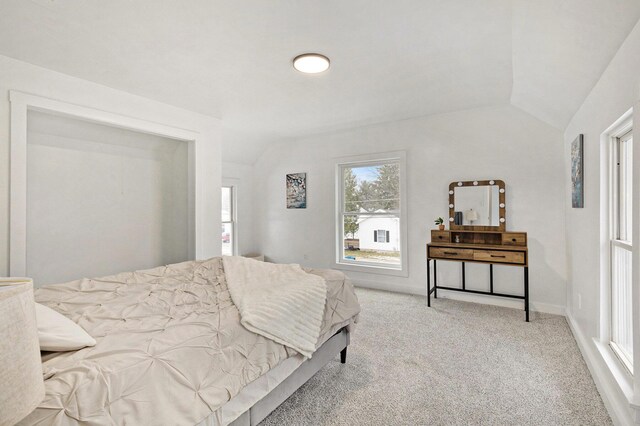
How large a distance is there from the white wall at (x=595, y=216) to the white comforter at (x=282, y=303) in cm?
165

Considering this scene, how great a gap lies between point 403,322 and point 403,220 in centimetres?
160

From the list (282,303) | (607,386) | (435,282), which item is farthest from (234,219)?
(607,386)

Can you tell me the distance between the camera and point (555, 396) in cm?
204

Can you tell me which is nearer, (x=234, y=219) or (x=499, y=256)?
(x=499, y=256)

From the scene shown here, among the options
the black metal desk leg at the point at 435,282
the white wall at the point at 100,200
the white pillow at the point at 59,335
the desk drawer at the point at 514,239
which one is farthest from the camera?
the black metal desk leg at the point at 435,282

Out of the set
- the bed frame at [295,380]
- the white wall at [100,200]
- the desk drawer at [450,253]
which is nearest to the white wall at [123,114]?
the white wall at [100,200]

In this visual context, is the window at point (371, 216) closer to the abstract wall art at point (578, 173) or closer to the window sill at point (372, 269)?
the window sill at point (372, 269)

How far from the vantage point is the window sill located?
4.56 meters

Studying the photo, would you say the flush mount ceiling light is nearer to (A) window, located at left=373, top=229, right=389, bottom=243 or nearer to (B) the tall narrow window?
(B) the tall narrow window

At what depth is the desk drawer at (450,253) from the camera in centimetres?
366

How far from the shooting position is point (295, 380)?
6.15 ft

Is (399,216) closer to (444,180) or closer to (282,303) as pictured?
(444,180)

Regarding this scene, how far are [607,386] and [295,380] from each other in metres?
1.91

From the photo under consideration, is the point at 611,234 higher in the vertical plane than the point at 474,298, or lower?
higher
